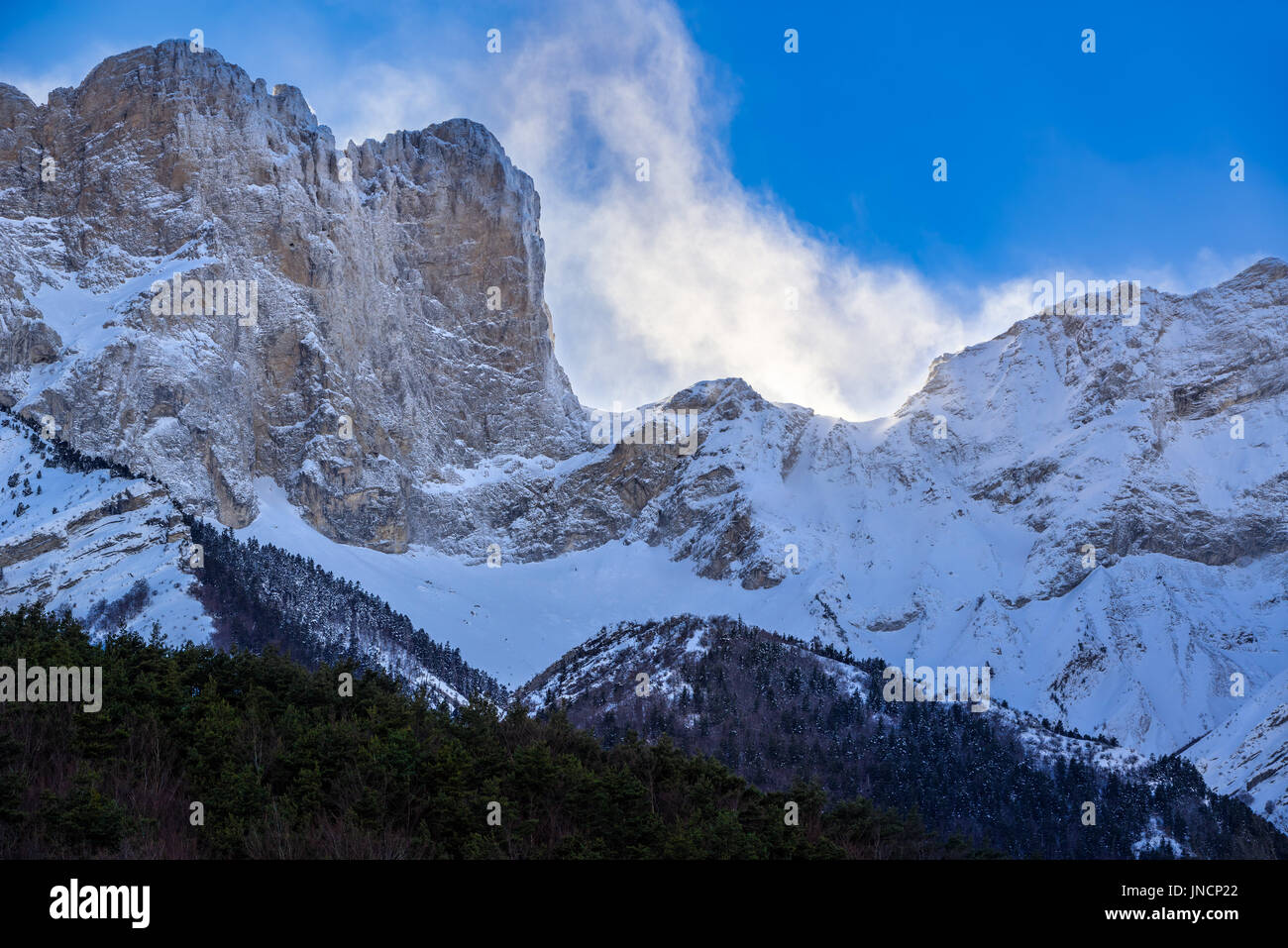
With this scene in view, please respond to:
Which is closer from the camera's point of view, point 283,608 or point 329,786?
point 329,786

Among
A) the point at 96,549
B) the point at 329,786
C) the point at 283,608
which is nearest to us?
the point at 329,786

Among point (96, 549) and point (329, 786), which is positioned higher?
point (96, 549)

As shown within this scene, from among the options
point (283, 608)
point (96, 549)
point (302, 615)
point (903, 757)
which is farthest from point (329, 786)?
point (302, 615)

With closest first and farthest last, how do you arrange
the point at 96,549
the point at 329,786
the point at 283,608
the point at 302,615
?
1. the point at 329,786
2. the point at 96,549
3. the point at 283,608
4. the point at 302,615

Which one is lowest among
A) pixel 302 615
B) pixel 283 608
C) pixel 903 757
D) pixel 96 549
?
pixel 903 757

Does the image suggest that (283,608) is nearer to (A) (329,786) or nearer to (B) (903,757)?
(B) (903,757)

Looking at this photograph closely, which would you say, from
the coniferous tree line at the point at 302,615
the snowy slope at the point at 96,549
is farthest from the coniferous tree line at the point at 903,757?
the snowy slope at the point at 96,549

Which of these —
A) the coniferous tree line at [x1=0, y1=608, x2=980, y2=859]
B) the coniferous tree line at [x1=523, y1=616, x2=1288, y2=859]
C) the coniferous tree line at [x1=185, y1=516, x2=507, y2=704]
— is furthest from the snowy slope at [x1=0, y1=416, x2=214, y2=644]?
the coniferous tree line at [x1=0, y1=608, x2=980, y2=859]

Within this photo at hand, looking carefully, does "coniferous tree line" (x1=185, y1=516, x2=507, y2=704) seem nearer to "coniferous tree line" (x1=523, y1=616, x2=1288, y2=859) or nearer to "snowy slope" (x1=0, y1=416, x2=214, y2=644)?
"snowy slope" (x1=0, y1=416, x2=214, y2=644)
